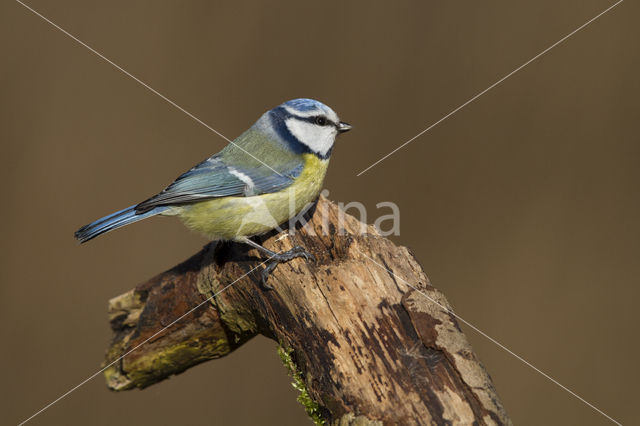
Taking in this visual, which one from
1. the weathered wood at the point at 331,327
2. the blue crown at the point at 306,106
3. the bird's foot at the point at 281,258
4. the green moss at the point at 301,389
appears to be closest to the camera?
the weathered wood at the point at 331,327

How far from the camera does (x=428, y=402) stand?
62.2 inches

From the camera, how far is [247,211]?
238 centimetres

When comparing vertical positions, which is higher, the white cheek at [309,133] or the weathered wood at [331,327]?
the white cheek at [309,133]

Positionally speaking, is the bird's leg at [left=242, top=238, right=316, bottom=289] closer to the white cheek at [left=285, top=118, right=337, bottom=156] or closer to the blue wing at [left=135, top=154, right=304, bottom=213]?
the blue wing at [left=135, top=154, right=304, bottom=213]

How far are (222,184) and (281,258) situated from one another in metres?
0.50

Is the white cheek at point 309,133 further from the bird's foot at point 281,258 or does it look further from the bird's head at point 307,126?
the bird's foot at point 281,258

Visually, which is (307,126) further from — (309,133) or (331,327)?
(331,327)

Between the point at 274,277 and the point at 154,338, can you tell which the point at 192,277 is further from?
the point at 274,277

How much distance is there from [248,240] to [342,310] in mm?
719

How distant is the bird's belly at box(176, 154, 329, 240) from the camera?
238cm


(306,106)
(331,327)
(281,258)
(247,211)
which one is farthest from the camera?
(306,106)

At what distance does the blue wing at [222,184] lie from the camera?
240 centimetres

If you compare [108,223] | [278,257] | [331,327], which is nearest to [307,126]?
[278,257]

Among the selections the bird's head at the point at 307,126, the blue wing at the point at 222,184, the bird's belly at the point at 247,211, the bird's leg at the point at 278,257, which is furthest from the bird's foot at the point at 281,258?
the bird's head at the point at 307,126
